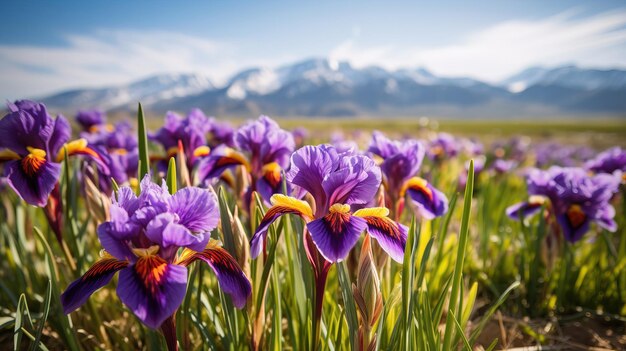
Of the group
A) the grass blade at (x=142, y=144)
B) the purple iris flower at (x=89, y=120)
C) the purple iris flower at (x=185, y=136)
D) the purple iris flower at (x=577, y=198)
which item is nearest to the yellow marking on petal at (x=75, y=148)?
the grass blade at (x=142, y=144)

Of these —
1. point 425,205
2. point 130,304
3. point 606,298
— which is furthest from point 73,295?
point 606,298

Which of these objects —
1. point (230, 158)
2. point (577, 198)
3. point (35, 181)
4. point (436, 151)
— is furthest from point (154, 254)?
point (436, 151)

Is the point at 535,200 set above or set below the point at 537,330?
above

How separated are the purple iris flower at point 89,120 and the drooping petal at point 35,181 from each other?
15.2 ft

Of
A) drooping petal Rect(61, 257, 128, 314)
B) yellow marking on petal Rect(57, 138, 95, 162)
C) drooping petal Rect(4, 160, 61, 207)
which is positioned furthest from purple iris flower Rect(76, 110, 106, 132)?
drooping petal Rect(61, 257, 128, 314)

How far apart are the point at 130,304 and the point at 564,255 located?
3251 mm

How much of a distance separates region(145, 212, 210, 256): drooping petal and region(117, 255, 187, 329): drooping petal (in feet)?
0.27

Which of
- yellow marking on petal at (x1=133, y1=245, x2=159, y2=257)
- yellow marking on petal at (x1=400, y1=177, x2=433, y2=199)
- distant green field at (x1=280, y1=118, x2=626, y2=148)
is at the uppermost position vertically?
yellow marking on petal at (x1=133, y1=245, x2=159, y2=257)

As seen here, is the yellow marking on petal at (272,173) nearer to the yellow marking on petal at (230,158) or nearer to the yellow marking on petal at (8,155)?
the yellow marking on petal at (230,158)

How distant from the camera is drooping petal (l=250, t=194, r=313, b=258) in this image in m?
1.43

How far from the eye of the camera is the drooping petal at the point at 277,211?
1.43 metres

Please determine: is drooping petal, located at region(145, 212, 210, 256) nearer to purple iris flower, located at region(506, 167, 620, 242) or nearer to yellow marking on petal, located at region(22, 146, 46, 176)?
yellow marking on petal, located at region(22, 146, 46, 176)

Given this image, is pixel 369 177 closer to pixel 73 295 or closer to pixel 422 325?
pixel 422 325

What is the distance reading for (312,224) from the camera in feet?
4.51
